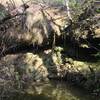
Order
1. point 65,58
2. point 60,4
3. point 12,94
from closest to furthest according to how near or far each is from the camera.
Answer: point 12,94 → point 65,58 → point 60,4

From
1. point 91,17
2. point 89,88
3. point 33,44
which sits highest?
point 91,17

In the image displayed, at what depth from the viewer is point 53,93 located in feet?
28.1

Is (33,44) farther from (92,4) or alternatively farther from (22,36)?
(92,4)

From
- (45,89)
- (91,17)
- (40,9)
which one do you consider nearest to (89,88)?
(45,89)

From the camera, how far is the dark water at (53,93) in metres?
8.18

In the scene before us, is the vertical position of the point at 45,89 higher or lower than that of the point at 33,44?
lower

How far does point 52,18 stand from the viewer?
10359mm

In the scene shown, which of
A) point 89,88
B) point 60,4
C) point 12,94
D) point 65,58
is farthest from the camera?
point 60,4

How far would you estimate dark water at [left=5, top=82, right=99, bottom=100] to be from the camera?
8180 millimetres

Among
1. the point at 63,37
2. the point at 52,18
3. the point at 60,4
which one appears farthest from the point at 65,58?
the point at 60,4

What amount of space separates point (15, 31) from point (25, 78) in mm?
1823

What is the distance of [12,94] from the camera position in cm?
808

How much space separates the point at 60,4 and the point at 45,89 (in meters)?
3.65

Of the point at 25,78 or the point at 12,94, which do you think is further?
the point at 25,78
